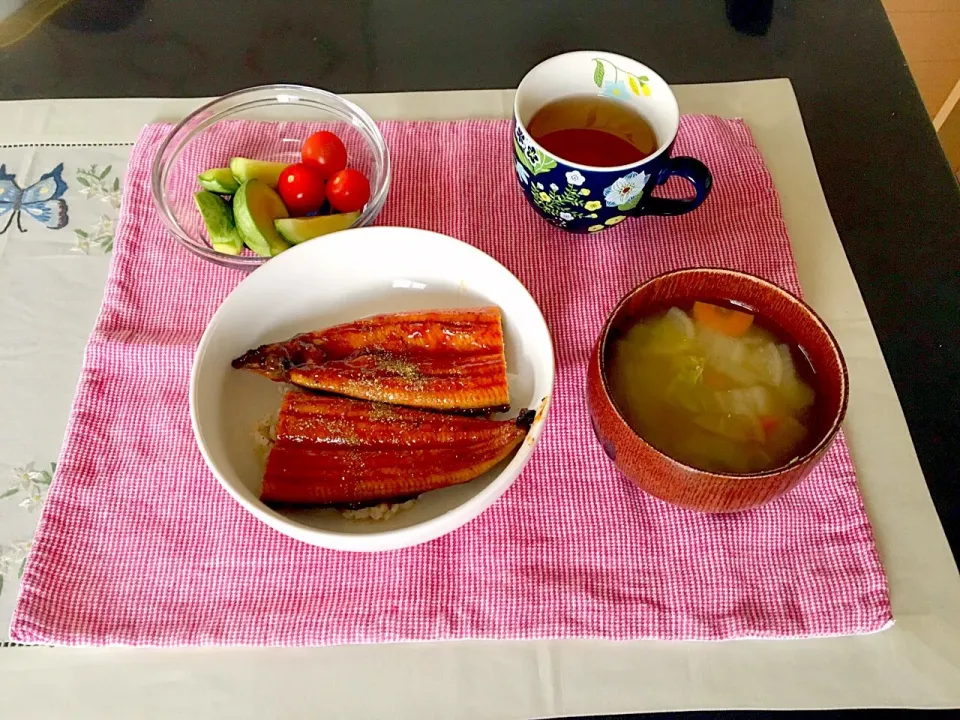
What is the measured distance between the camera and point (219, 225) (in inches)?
34.1

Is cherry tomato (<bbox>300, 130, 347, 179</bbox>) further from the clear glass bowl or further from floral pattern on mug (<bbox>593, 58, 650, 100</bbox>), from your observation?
floral pattern on mug (<bbox>593, 58, 650, 100</bbox>)

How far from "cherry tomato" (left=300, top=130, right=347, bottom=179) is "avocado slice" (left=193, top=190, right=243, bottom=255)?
0.12 m

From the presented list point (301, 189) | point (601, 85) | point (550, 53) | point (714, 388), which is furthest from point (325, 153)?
point (714, 388)

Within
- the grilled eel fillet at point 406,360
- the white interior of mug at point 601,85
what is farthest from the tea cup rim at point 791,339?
the white interior of mug at point 601,85

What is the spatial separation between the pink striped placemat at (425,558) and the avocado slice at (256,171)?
0.21m

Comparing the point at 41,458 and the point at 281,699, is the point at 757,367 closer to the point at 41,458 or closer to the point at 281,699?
the point at 281,699

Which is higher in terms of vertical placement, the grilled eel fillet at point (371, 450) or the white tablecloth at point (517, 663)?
the grilled eel fillet at point (371, 450)

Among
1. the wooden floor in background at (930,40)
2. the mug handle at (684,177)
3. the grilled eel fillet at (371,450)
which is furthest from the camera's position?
the wooden floor in background at (930,40)

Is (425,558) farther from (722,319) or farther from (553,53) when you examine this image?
(553,53)

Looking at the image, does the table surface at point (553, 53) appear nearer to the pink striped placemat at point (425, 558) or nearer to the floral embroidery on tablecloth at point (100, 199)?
the floral embroidery on tablecloth at point (100, 199)

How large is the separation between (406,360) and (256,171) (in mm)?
336

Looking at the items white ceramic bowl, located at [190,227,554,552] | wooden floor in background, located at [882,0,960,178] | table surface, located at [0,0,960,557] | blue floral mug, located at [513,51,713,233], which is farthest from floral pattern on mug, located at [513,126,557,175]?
wooden floor in background, located at [882,0,960,178]

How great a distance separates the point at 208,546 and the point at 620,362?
1.44 ft

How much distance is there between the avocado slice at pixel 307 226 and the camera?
0.86m
